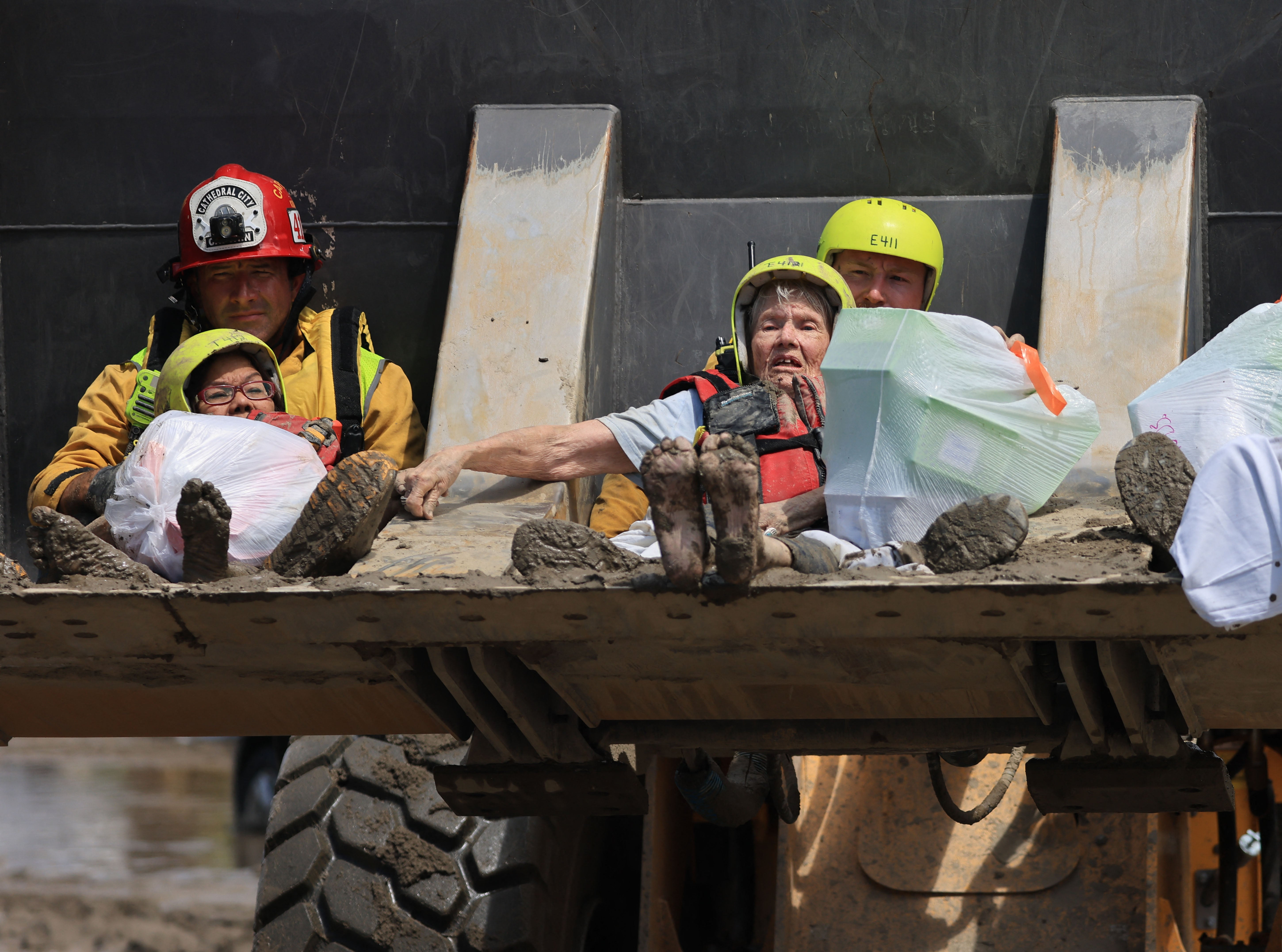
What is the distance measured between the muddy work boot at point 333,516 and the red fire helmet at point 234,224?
1.89 metres

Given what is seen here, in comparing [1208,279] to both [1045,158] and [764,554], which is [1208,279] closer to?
[1045,158]

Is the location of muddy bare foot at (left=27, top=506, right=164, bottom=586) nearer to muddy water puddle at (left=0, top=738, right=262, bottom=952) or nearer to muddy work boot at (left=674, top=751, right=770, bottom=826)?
muddy work boot at (left=674, top=751, right=770, bottom=826)

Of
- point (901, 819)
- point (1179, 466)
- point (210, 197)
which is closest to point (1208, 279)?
point (901, 819)

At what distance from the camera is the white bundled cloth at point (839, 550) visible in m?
2.62

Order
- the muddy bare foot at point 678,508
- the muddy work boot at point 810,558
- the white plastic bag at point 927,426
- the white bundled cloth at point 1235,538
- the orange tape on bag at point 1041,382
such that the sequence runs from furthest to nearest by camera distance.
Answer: the orange tape on bag at point 1041,382 < the white plastic bag at point 927,426 < the muddy work boot at point 810,558 < the muddy bare foot at point 678,508 < the white bundled cloth at point 1235,538

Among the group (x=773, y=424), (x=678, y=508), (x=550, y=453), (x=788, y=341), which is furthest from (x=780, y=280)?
(x=678, y=508)

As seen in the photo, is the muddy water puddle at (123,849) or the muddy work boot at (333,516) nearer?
the muddy work boot at (333,516)

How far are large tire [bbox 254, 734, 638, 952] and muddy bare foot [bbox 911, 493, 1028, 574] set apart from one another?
5.67 feet

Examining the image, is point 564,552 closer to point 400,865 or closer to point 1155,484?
point 1155,484

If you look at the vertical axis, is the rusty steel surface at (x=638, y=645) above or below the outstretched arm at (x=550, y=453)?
below

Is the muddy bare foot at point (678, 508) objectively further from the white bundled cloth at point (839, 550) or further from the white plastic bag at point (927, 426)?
the white plastic bag at point (927, 426)

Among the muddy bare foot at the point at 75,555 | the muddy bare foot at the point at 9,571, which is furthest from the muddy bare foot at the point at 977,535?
the muddy bare foot at the point at 9,571

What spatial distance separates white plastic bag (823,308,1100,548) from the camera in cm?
293

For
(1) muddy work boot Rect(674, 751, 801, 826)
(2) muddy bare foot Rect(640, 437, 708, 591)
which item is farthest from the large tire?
(2) muddy bare foot Rect(640, 437, 708, 591)
